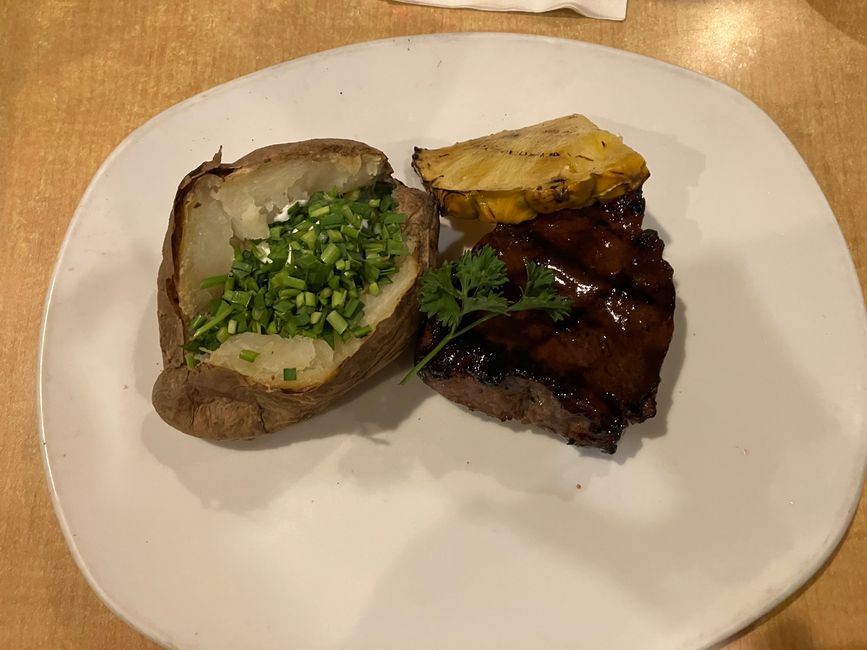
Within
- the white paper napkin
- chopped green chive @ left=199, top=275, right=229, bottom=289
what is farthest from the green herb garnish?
the white paper napkin

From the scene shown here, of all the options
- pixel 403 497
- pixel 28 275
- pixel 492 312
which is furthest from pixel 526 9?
pixel 28 275

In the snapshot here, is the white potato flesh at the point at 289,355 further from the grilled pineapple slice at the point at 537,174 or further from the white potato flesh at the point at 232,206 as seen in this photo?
the grilled pineapple slice at the point at 537,174

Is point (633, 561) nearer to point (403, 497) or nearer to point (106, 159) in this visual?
point (403, 497)

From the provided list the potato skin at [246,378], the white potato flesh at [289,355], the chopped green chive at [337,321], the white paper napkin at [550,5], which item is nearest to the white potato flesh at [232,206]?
the potato skin at [246,378]

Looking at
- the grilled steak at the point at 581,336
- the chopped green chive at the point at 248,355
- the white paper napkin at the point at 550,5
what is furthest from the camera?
the white paper napkin at the point at 550,5

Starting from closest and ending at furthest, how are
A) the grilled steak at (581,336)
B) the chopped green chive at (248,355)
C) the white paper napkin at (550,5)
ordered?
the chopped green chive at (248,355) < the grilled steak at (581,336) < the white paper napkin at (550,5)

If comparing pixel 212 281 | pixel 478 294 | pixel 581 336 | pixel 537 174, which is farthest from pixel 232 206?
pixel 581 336
